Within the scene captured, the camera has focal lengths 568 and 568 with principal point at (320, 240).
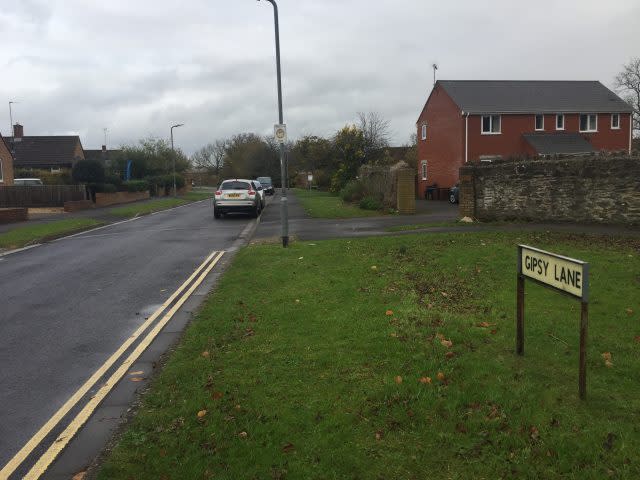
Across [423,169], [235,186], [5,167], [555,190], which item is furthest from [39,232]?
[423,169]

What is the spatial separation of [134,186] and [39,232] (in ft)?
86.5

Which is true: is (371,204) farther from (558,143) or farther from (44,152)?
(44,152)

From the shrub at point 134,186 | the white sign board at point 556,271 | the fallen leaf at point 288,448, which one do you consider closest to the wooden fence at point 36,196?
the shrub at point 134,186

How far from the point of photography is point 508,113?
125ft

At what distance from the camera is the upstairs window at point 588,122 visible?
3953cm

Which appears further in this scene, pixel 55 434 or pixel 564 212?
pixel 564 212

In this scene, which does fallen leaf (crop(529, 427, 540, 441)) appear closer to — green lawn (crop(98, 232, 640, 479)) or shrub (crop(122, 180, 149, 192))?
green lawn (crop(98, 232, 640, 479))

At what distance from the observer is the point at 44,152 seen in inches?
2505

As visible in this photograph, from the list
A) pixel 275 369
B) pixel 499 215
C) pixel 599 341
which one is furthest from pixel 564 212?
pixel 275 369

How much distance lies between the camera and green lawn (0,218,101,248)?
17.6 m

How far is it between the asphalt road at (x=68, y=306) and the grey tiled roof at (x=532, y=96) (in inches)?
1040

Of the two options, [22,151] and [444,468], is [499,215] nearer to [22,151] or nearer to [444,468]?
[444,468]

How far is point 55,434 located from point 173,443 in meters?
1.06

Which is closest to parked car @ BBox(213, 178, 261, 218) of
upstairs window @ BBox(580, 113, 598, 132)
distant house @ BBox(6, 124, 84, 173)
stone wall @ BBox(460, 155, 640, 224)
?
stone wall @ BBox(460, 155, 640, 224)
